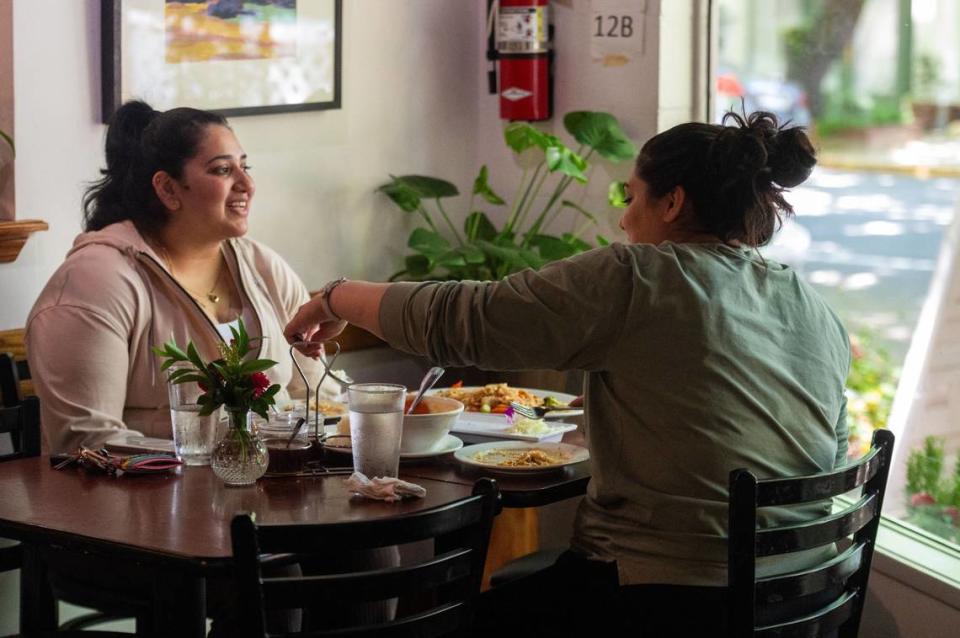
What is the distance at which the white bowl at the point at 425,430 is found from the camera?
2.20 metres

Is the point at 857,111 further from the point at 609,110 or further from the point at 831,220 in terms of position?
the point at 609,110

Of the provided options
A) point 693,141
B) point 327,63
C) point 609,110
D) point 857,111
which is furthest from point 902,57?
point 327,63

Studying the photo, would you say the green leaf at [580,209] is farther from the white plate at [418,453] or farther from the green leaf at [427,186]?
the white plate at [418,453]

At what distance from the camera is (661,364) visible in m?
1.90

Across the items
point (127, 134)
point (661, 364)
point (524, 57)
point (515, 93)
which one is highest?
point (524, 57)

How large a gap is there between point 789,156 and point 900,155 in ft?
3.99

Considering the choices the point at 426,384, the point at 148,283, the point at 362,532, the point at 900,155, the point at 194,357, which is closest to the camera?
the point at 362,532

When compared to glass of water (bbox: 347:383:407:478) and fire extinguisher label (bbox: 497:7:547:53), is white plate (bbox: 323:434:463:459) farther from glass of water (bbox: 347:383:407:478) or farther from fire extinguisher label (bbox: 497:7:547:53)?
fire extinguisher label (bbox: 497:7:547:53)

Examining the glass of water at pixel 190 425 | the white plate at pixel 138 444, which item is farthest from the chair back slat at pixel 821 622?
the white plate at pixel 138 444

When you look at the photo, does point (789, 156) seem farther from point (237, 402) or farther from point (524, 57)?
point (524, 57)

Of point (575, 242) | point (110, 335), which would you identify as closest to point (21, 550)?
point (110, 335)

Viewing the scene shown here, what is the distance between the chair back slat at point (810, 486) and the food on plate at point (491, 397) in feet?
2.77

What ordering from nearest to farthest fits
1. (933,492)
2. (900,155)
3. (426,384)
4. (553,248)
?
(426,384) < (933,492) < (900,155) < (553,248)

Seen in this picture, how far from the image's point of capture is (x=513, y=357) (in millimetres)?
1924
